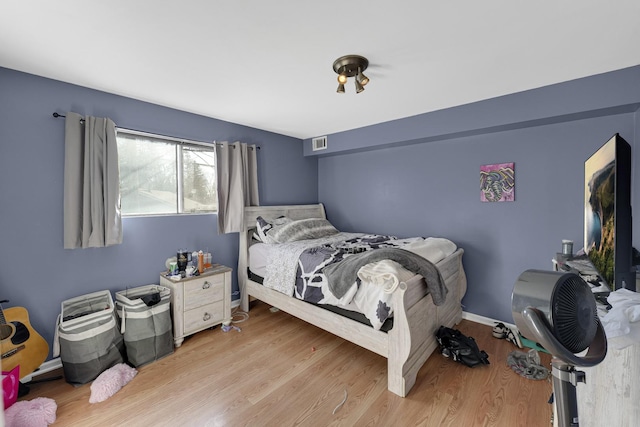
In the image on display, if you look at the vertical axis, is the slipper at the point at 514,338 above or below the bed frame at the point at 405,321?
below

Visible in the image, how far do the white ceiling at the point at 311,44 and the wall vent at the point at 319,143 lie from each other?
4.49 feet

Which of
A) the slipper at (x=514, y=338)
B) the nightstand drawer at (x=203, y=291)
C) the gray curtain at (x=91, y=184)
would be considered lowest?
the slipper at (x=514, y=338)

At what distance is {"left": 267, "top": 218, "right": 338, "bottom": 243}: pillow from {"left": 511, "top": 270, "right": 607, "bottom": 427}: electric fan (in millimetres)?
2607

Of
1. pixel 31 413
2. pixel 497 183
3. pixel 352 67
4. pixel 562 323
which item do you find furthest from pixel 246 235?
pixel 562 323

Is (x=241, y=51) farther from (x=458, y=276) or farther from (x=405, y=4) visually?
(x=458, y=276)

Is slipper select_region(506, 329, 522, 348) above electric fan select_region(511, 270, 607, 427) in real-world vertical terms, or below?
below

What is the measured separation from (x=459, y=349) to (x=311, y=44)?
8.34ft

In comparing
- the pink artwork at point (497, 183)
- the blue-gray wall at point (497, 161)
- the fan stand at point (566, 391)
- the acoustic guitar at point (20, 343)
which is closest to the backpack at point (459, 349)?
the blue-gray wall at point (497, 161)

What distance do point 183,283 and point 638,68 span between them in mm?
3975

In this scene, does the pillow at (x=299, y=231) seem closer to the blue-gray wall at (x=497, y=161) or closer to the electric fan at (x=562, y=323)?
the blue-gray wall at (x=497, y=161)

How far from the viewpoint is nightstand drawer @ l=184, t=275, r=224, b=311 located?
2584mm

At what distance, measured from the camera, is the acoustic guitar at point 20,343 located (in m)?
1.83

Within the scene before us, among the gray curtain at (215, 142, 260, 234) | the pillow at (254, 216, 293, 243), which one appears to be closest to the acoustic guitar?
the gray curtain at (215, 142, 260, 234)

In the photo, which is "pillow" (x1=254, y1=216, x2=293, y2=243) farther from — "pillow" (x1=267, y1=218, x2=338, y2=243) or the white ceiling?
the white ceiling
